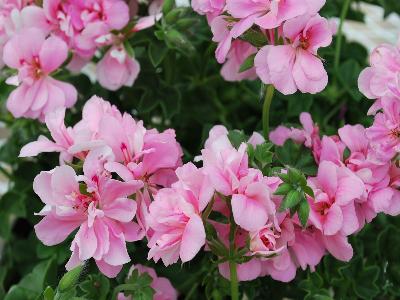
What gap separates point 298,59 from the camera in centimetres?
53

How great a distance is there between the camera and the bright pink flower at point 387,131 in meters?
0.53

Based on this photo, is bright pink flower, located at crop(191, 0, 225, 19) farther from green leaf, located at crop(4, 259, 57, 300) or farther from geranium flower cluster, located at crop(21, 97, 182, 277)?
green leaf, located at crop(4, 259, 57, 300)

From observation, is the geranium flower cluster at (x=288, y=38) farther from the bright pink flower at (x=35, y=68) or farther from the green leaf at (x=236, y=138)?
the bright pink flower at (x=35, y=68)

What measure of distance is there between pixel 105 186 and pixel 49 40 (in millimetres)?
220

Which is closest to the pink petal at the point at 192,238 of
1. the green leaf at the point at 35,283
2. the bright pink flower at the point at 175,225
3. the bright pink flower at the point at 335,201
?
the bright pink flower at the point at 175,225

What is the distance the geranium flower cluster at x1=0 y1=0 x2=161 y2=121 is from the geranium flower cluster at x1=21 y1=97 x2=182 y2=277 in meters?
0.13

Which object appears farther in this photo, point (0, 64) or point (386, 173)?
point (0, 64)

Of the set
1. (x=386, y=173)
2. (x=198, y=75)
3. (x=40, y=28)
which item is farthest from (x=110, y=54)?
(x=386, y=173)

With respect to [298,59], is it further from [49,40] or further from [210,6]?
[49,40]

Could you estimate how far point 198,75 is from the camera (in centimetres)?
89

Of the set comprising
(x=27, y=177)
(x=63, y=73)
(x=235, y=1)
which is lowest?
(x=27, y=177)

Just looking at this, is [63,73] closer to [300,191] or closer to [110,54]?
[110,54]

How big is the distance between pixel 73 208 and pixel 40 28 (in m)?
0.24

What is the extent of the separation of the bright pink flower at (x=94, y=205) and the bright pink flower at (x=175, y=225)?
0.02 metres
